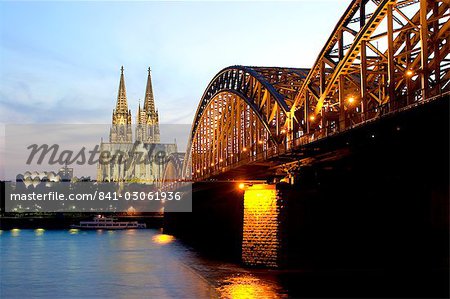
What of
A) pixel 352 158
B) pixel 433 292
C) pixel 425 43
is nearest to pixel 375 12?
pixel 425 43

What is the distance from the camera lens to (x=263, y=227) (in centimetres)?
4294

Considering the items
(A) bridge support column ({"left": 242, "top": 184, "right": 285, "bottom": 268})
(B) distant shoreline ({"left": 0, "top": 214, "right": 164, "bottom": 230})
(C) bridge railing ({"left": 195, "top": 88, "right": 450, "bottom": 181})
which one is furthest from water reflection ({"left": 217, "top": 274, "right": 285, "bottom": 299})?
(B) distant shoreline ({"left": 0, "top": 214, "right": 164, "bottom": 230})

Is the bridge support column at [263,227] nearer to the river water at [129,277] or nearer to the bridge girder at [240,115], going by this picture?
the river water at [129,277]

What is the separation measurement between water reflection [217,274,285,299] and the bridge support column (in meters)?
1.97

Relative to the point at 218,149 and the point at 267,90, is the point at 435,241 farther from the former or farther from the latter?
the point at 218,149

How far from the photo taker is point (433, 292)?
117 ft

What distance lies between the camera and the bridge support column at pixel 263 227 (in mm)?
41906

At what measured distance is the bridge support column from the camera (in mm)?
41906

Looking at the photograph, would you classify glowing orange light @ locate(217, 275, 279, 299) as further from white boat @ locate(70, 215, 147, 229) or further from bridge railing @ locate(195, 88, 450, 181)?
white boat @ locate(70, 215, 147, 229)

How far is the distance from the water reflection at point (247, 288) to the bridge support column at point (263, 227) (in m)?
1.97

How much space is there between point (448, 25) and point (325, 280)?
51.7 feet

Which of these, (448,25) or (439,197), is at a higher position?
(448,25)

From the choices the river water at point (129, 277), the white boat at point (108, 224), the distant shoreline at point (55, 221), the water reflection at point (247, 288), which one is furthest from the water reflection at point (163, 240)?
the distant shoreline at point (55, 221)

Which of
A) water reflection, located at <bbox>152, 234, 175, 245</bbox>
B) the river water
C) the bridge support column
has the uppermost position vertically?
the bridge support column
